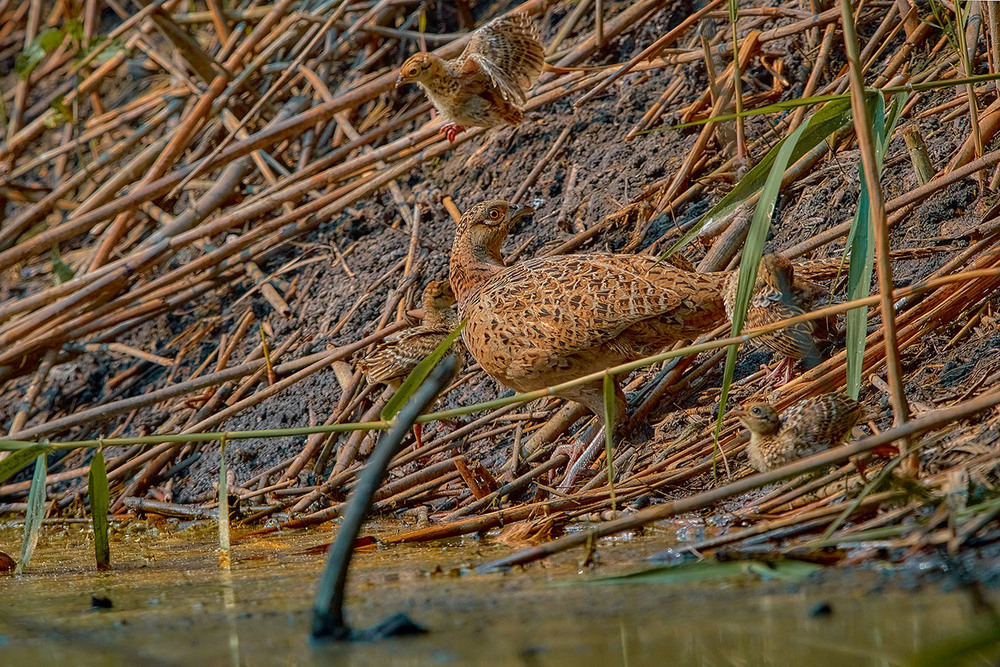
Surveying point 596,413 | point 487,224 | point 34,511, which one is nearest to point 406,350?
point 487,224

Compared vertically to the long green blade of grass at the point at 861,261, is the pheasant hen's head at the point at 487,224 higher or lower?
higher

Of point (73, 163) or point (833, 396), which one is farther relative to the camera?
point (73, 163)

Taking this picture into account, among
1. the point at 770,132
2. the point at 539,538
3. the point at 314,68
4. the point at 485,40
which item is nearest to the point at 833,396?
the point at 539,538

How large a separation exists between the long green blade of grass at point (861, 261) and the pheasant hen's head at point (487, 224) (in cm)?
216

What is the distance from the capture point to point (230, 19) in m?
7.80

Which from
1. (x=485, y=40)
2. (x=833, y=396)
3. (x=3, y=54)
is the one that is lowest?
(x=833, y=396)

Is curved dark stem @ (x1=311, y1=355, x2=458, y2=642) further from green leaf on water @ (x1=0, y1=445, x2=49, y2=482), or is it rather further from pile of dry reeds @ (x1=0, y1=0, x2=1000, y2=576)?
green leaf on water @ (x1=0, y1=445, x2=49, y2=482)

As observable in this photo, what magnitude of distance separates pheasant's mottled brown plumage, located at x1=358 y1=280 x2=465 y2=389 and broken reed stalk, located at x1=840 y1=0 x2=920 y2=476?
7.47ft

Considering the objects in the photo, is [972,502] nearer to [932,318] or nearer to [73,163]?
[932,318]

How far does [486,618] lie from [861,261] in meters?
1.67

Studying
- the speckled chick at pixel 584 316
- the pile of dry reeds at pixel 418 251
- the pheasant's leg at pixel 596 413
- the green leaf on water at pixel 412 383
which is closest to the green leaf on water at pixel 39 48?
the pile of dry reeds at pixel 418 251

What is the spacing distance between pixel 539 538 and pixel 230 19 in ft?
18.6

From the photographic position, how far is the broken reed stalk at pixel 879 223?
109 inches

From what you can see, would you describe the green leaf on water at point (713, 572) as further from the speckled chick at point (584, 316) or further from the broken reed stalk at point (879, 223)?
the speckled chick at point (584, 316)
